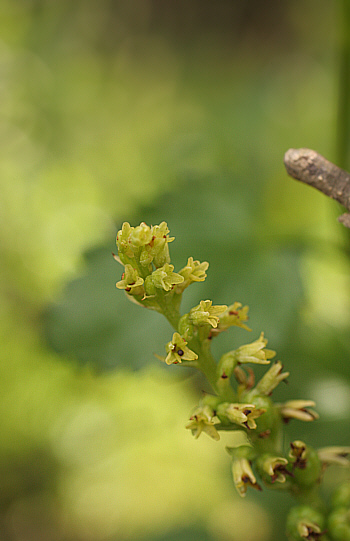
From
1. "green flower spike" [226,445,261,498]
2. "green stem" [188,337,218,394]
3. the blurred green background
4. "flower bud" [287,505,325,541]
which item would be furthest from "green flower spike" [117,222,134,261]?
the blurred green background

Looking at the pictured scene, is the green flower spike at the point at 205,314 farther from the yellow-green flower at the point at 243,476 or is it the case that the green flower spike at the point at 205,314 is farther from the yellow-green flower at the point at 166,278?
the yellow-green flower at the point at 243,476

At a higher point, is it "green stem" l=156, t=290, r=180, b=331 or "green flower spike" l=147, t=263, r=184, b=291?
"green flower spike" l=147, t=263, r=184, b=291

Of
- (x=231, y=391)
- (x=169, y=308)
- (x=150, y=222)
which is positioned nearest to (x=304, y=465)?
(x=231, y=391)

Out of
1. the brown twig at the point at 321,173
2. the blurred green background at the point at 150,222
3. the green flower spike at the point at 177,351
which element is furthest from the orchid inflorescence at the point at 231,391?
the blurred green background at the point at 150,222

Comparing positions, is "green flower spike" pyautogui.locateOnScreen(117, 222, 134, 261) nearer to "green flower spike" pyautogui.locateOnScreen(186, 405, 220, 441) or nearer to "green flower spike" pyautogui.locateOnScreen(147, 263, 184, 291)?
"green flower spike" pyautogui.locateOnScreen(147, 263, 184, 291)

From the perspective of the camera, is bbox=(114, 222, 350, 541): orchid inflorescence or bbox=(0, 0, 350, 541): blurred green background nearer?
bbox=(114, 222, 350, 541): orchid inflorescence

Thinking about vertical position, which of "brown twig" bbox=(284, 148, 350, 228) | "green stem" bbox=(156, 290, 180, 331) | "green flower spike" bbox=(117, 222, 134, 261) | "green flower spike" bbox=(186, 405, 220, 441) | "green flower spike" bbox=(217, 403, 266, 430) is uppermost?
"brown twig" bbox=(284, 148, 350, 228)

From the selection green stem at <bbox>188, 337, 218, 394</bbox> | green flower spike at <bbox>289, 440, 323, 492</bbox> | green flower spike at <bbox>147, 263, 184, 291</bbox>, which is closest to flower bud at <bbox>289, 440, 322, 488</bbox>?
green flower spike at <bbox>289, 440, 323, 492</bbox>
